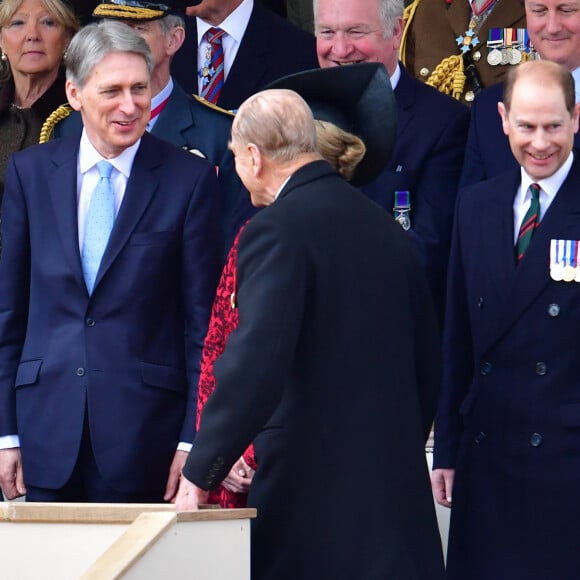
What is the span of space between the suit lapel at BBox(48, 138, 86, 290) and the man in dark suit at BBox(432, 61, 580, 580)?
1101mm

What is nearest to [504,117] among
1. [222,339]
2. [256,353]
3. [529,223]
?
[529,223]

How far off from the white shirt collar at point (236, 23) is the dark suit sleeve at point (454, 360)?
4.87 ft

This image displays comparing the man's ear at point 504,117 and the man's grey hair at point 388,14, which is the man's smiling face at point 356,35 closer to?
the man's grey hair at point 388,14

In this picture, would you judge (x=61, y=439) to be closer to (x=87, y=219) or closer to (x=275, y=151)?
(x=87, y=219)

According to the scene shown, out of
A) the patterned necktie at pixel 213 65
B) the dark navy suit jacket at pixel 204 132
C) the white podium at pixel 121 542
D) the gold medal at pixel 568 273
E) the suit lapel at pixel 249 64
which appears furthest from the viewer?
the patterned necktie at pixel 213 65

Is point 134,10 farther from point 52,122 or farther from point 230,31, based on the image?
point 230,31

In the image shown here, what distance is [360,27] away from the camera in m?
5.34

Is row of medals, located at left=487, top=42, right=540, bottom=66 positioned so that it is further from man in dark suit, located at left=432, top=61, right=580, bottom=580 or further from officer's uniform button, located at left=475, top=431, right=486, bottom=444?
officer's uniform button, located at left=475, top=431, right=486, bottom=444

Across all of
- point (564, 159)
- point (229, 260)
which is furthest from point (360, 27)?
point (229, 260)

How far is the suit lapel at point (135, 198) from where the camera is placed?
452 cm

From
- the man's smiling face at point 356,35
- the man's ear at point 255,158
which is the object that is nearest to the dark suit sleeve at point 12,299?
the man's ear at point 255,158

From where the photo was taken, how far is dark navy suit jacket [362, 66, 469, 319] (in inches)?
200

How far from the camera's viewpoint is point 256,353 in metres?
3.68

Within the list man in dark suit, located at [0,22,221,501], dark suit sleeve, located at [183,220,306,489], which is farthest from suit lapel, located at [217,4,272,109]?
dark suit sleeve, located at [183,220,306,489]
